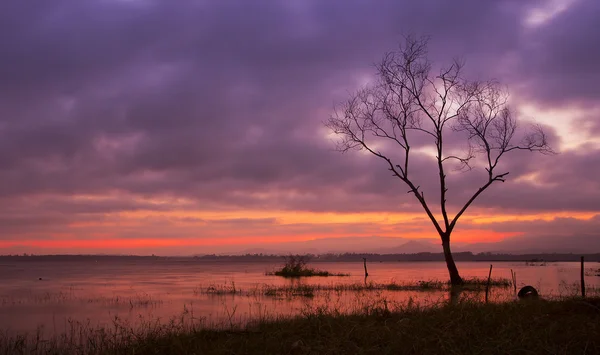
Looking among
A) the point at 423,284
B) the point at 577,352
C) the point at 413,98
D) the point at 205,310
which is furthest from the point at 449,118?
the point at 577,352

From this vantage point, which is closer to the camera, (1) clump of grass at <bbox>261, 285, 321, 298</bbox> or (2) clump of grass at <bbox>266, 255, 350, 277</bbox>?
(1) clump of grass at <bbox>261, 285, 321, 298</bbox>

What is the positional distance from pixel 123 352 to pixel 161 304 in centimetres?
1487

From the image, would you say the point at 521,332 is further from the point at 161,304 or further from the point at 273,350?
the point at 161,304

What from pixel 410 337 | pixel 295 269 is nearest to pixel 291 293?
pixel 410 337

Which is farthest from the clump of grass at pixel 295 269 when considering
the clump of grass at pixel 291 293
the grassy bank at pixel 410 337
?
the grassy bank at pixel 410 337

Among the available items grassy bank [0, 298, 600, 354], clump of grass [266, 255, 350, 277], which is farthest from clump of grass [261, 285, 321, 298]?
clump of grass [266, 255, 350, 277]

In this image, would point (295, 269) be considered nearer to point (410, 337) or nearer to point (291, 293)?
point (291, 293)

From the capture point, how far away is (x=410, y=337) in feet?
37.4

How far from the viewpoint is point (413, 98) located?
115 feet

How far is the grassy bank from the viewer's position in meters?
10.6

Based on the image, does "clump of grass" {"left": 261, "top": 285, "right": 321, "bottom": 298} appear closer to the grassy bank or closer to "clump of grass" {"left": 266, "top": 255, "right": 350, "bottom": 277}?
the grassy bank

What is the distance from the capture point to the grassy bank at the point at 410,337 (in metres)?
10.6

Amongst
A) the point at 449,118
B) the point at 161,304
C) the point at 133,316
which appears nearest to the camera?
the point at 133,316

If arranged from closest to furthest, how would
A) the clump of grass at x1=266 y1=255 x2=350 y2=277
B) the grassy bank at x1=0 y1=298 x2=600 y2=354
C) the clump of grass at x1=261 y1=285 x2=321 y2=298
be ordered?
the grassy bank at x1=0 y1=298 x2=600 y2=354
the clump of grass at x1=261 y1=285 x2=321 y2=298
the clump of grass at x1=266 y1=255 x2=350 y2=277
